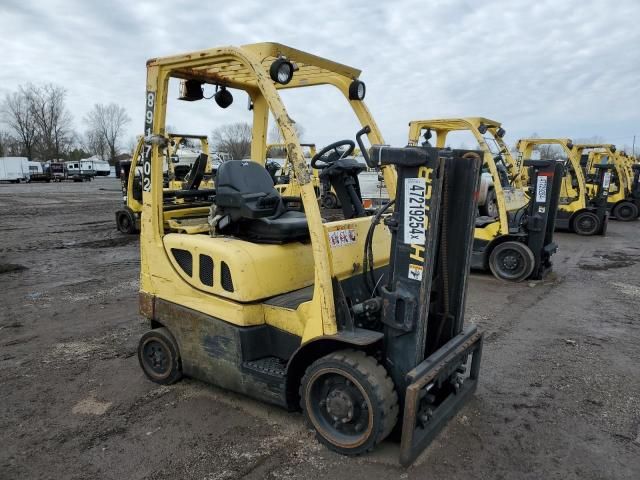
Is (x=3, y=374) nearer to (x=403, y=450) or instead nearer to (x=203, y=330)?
(x=203, y=330)

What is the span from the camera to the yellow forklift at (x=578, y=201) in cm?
1330

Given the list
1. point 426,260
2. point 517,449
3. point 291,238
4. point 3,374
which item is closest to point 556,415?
point 517,449

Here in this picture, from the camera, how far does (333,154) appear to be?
405 cm

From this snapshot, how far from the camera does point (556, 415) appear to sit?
3770 mm

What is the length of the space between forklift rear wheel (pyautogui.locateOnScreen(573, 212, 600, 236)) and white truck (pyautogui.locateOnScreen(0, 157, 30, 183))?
150 feet

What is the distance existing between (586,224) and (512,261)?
7060 millimetres

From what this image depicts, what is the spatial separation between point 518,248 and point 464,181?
554 cm

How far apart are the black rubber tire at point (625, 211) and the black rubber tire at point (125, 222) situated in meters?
16.3

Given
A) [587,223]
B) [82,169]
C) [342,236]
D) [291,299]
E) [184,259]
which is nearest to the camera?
[342,236]

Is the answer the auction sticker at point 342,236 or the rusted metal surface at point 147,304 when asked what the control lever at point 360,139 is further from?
the rusted metal surface at point 147,304

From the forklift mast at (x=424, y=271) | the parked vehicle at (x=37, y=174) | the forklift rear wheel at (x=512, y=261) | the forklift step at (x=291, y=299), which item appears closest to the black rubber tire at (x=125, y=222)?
the forklift rear wheel at (x=512, y=261)

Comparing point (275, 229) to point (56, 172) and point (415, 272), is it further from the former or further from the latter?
point (56, 172)

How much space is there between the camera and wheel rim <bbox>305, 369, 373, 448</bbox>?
9.86ft

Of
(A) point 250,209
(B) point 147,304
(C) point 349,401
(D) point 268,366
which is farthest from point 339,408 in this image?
(B) point 147,304
